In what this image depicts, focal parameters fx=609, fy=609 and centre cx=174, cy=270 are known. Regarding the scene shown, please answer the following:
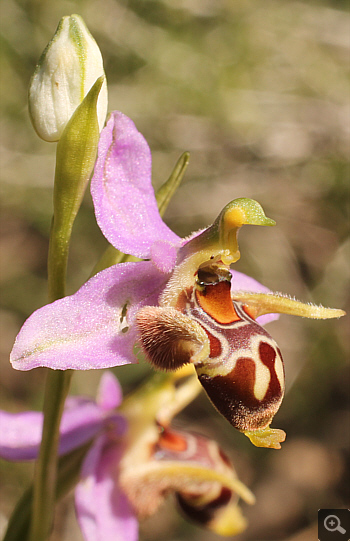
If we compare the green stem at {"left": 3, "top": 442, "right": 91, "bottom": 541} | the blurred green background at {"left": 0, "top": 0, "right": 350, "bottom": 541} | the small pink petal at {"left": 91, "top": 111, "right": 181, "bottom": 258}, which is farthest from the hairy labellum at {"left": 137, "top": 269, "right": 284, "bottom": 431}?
the blurred green background at {"left": 0, "top": 0, "right": 350, "bottom": 541}

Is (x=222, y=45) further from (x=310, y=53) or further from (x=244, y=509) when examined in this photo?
(x=244, y=509)

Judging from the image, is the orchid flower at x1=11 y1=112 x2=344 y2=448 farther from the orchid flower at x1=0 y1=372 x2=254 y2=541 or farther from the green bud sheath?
the orchid flower at x1=0 y1=372 x2=254 y2=541

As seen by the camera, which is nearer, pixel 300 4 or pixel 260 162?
pixel 260 162

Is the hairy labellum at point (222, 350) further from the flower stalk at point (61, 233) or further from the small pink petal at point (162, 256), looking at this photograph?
the flower stalk at point (61, 233)

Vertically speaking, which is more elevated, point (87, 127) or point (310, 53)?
point (87, 127)

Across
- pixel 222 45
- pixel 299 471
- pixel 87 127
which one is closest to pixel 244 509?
pixel 299 471

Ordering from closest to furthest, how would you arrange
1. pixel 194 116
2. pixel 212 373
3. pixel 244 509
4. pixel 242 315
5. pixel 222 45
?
pixel 212 373, pixel 242 315, pixel 244 509, pixel 194 116, pixel 222 45

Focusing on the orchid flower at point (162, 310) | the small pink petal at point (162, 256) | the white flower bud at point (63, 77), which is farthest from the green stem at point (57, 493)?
the white flower bud at point (63, 77)
